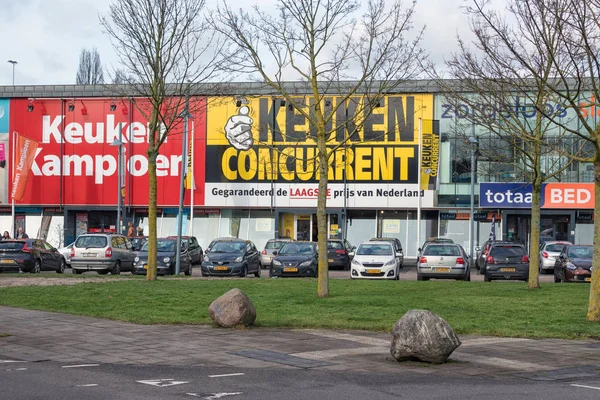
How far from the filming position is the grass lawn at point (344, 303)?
15.6 meters

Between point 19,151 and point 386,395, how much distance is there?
1781 inches

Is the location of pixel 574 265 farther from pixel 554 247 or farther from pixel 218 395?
pixel 218 395

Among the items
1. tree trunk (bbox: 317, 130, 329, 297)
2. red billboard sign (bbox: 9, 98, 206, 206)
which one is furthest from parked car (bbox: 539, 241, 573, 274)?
red billboard sign (bbox: 9, 98, 206, 206)

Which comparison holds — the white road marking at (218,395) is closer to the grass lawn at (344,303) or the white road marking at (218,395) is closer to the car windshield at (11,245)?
the grass lawn at (344,303)

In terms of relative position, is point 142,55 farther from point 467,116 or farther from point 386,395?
point 386,395

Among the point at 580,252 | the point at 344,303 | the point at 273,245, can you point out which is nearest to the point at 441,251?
the point at 580,252

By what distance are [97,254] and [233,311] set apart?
2045 centimetres

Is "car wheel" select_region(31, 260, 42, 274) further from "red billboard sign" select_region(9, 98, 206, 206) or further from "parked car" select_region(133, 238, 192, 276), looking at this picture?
Result: "red billboard sign" select_region(9, 98, 206, 206)

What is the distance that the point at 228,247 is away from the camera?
34406mm

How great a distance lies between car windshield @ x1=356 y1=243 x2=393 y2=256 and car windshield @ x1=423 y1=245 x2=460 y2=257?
158 cm

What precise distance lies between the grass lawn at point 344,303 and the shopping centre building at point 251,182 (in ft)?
84.5

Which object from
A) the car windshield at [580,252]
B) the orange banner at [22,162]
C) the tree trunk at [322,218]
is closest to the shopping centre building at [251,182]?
the orange banner at [22,162]

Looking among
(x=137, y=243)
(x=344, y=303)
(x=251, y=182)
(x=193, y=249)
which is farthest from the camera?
(x=251, y=182)

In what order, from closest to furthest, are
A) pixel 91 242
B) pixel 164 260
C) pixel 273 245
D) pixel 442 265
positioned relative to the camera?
pixel 442 265 < pixel 164 260 < pixel 91 242 < pixel 273 245
